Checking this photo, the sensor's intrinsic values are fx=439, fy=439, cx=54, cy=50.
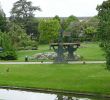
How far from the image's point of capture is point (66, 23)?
137625 mm

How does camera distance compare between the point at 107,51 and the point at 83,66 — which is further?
the point at 83,66

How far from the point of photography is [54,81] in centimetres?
4025

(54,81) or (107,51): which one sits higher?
(107,51)

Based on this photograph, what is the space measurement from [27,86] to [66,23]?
326 feet

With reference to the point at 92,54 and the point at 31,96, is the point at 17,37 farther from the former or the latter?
the point at 31,96

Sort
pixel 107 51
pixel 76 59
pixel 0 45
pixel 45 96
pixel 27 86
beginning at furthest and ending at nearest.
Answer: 1. pixel 0 45
2. pixel 76 59
3. pixel 27 86
4. pixel 45 96
5. pixel 107 51

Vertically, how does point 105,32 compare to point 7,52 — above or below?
above

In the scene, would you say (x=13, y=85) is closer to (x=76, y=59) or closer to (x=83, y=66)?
(x=83, y=66)

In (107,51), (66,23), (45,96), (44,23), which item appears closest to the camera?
(107,51)

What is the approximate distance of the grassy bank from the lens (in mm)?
37031

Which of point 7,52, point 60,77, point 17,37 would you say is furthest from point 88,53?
point 60,77

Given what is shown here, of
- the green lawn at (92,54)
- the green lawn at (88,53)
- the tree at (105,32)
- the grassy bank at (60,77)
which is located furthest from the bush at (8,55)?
the tree at (105,32)

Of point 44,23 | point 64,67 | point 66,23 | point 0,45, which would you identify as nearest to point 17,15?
point 66,23

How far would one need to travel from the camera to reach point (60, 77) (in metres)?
42.3
